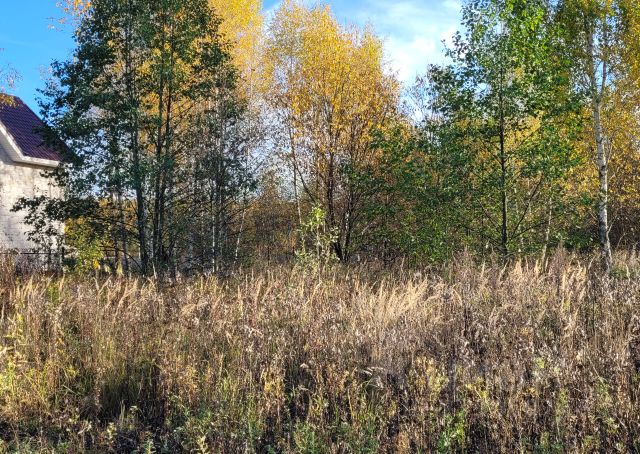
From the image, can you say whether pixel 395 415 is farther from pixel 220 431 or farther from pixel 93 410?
pixel 93 410

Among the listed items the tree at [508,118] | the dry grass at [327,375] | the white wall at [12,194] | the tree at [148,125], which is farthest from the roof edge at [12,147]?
the dry grass at [327,375]

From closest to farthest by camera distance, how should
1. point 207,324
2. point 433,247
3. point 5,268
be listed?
point 207,324 < point 5,268 < point 433,247

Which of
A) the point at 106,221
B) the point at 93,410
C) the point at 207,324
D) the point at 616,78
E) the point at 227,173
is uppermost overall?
the point at 616,78

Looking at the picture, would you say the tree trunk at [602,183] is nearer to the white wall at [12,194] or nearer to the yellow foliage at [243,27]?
the yellow foliage at [243,27]

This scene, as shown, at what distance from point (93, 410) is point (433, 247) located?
7816 millimetres

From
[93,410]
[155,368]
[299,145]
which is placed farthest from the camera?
[299,145]

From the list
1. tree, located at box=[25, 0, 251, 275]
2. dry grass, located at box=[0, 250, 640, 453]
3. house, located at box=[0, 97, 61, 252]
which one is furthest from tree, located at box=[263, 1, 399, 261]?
dry grass, located at box=[0, 250, 640, 453]

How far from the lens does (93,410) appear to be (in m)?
4.35

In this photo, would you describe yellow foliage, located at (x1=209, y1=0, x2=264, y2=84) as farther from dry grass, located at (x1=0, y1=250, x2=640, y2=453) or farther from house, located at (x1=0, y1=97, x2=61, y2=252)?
dry grass, located at (x1=0, y1=250, x2=640, y2=453)

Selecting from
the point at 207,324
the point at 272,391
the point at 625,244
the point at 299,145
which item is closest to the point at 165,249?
the point at 299,145

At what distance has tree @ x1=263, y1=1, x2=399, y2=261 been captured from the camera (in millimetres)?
17562

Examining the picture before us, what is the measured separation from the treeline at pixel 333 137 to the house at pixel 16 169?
5.00 m

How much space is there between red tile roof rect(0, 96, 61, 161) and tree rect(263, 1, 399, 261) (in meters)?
9.32

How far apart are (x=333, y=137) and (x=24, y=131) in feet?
41.7
